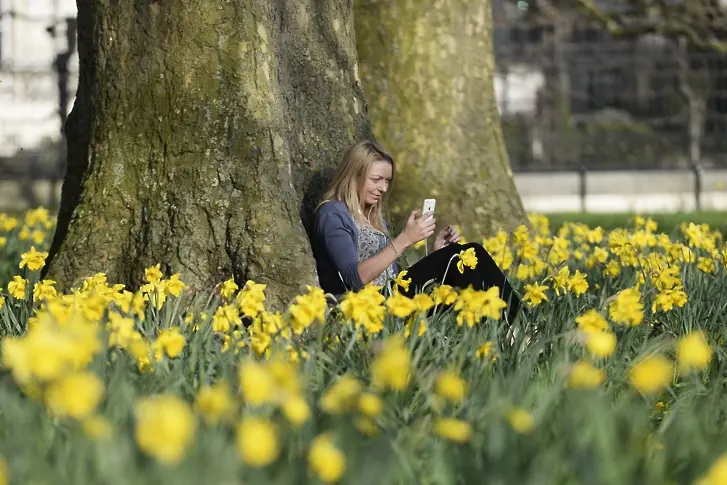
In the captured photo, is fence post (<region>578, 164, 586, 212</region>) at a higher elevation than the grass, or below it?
below

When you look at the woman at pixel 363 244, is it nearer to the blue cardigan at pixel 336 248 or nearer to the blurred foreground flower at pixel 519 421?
the blue cardigan at pixel 336 248

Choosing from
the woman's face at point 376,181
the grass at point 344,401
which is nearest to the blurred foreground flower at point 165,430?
the grass at point 344,401

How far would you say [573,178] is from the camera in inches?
771

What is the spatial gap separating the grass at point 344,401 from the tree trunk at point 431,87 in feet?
12.6

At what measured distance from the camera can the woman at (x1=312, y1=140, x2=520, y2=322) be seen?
506 cm

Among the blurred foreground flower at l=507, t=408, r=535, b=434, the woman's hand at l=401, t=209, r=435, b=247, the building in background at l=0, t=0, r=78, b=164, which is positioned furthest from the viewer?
the building in background at l=0, t=0, r=78, b=164

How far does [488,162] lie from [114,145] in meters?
3.51

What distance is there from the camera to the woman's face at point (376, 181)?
5230 mm

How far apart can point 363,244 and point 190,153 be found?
2.58ft

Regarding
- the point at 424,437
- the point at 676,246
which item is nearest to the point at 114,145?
the point at 676,246

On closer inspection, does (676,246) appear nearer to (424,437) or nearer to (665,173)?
(424,437)

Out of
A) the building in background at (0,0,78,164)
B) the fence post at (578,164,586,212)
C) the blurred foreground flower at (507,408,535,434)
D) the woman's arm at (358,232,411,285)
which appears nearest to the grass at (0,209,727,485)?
the blurred foreground flower at (507,408,535,434)

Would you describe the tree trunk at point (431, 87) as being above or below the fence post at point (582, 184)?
above

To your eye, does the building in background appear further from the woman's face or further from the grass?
the grass
